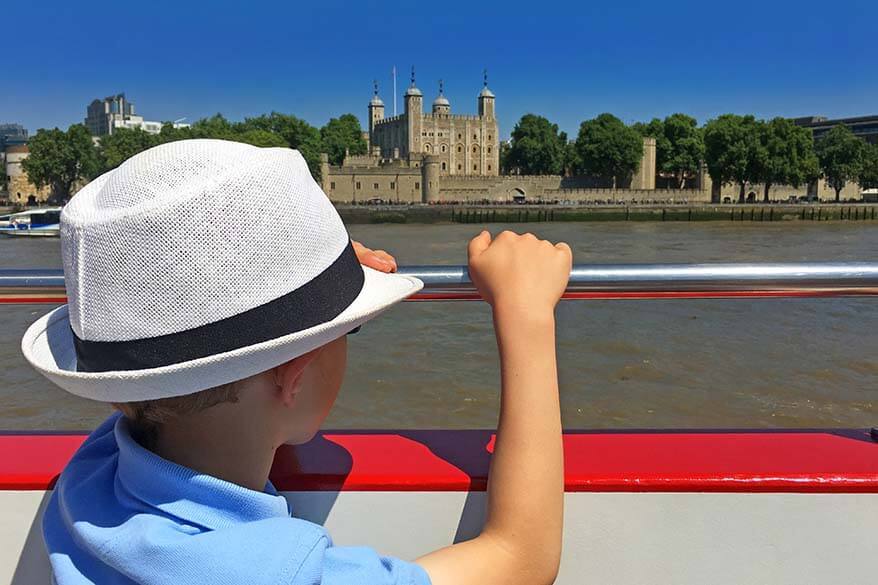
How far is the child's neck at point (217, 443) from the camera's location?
0.77 metres

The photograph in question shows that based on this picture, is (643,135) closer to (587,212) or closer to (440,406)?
(587,212)

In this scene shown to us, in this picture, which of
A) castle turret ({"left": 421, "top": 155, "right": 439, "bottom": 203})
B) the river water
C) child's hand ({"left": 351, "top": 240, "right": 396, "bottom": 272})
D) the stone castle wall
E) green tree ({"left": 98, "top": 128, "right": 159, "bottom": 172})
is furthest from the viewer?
the stone castle wall

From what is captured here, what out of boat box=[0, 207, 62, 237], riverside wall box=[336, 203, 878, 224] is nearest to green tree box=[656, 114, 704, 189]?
riverside wall box=[336, 203, 878, 224]

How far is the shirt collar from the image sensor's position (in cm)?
70

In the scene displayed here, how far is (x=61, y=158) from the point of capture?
6156cm

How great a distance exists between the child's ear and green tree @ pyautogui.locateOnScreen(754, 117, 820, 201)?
59.6 meters

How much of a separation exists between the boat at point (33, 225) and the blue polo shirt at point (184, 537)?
3601 centimetres

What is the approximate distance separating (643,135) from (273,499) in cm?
7008

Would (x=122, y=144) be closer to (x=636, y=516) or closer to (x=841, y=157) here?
(x=841, y=157)

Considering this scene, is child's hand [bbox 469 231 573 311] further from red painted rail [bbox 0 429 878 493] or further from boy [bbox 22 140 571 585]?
red painted rail [bbox 0 429 878 493]

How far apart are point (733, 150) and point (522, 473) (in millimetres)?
59617

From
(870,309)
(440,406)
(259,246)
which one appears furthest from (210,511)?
(870,309)

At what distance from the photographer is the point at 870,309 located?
10398mm

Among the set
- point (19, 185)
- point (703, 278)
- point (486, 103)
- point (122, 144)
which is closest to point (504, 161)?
point (486, 103)
